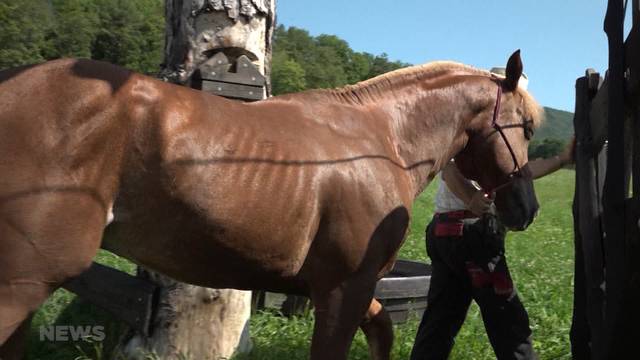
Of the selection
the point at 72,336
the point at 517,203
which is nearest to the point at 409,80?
the point at 517,203

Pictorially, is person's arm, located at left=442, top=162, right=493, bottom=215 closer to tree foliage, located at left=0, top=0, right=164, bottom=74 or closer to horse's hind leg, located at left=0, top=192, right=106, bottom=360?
horse's hind leg, located at left=0, top=192, right=106, bottom=360

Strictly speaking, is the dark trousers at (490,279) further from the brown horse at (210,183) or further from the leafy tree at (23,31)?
the leafy tree at (23,31)

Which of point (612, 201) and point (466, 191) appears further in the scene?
point (466, 191)

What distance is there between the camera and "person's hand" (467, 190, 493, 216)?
346 cm

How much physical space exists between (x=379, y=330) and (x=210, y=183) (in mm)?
1588

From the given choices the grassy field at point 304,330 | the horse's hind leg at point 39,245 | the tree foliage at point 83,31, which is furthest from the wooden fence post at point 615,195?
the tree foliage at point 83,31

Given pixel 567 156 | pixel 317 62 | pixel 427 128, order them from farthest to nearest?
1. pixel 317 62
2. pixel 567 156
3. pixel 427 128

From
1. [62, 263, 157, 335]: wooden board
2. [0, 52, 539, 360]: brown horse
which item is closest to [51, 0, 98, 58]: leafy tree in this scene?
[62, 263, 157, 335]: wooden board

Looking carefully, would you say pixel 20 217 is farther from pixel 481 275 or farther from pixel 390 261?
pixel 481 275

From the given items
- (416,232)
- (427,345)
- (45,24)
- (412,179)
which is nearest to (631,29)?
(412,179)

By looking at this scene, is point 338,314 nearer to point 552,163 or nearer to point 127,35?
point 552,163

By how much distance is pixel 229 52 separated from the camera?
3711 mm

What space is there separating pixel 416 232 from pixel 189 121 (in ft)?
37.6

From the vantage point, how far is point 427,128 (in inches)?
127
